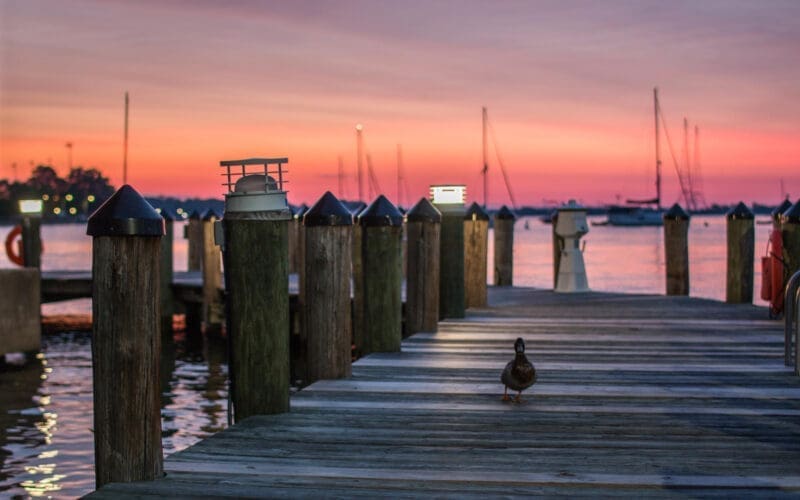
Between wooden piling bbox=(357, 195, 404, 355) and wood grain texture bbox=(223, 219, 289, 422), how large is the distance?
9.23ft

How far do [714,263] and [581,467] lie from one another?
73.7 meters

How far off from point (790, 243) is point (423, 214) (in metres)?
4.50

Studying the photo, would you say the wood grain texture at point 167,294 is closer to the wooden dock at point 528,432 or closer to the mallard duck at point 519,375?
the wooden dock at point 528,432

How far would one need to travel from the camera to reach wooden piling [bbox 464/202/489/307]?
48.4 feet

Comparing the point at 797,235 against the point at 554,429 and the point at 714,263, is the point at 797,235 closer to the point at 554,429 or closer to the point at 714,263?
the point at 554,429

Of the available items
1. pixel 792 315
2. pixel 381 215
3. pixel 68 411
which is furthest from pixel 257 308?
pixel 68 411

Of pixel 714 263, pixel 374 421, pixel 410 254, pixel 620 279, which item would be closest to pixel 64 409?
pixel 410 254

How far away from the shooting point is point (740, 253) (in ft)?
51.1

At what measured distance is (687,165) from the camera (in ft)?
315

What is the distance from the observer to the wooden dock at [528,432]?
5082mm

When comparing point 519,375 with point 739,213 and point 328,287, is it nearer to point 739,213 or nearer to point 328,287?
point 328,287

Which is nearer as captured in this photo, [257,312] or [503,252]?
[257,312]

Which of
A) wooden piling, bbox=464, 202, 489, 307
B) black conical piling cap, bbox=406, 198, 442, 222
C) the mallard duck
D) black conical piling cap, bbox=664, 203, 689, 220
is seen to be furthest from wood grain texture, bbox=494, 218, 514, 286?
the mallard duck

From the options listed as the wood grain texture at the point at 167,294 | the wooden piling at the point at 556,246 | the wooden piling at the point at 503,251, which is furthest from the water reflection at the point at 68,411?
the wooden piling at the point at 556,246
